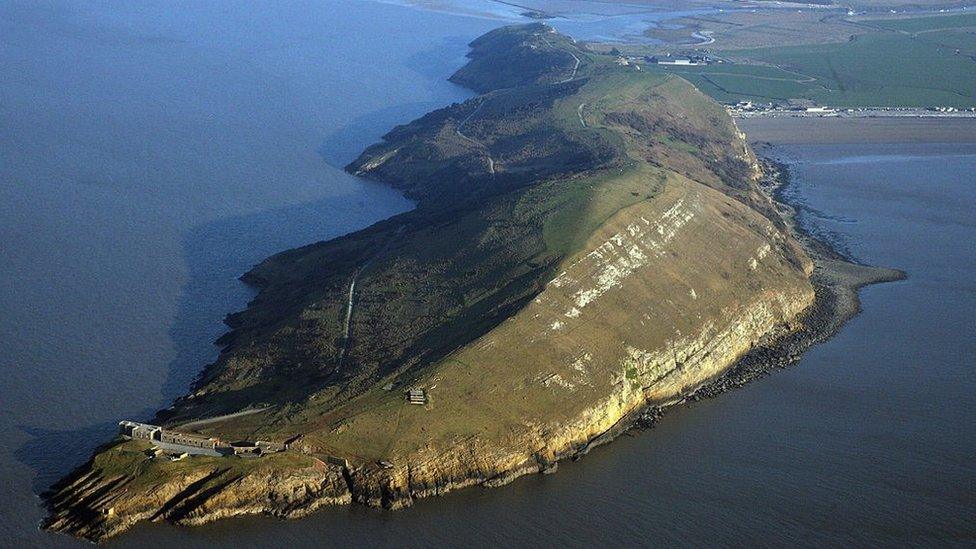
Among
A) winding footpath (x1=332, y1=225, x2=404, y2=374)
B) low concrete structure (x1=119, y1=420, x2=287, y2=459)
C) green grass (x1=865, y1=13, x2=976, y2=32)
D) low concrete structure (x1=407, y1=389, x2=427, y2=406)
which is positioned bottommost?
green grass (x1=865, y1=13, x2=976, y2=32)

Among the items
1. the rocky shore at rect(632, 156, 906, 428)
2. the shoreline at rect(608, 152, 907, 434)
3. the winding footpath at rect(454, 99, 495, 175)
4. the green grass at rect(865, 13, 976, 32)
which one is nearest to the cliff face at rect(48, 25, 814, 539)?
the shoreline at rect(608, 152, 907, 434)

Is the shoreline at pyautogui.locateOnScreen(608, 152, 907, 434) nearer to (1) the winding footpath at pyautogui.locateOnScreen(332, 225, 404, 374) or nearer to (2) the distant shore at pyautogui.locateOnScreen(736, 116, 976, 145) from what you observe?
(1) the winding footpath at pyautogui.locateOnScreen(332, 225, 404, 374)

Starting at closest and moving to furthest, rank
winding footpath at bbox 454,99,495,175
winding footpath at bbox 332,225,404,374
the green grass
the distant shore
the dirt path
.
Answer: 1. the dirt path
2. winding footpath at bbox 332,225,404,374
3. winding footpath at bbox 454,99,495,175
4. the distant shore
5. the green grass

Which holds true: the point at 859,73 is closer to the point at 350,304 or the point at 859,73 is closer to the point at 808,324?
the point at 808,324

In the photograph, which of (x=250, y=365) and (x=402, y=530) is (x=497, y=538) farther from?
(x=250, y=365)

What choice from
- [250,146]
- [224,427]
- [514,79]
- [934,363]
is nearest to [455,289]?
[224,427]

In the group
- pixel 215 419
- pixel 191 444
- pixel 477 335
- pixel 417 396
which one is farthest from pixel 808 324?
pixel 191 444

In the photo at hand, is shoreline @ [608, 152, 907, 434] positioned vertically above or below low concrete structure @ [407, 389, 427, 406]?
below
